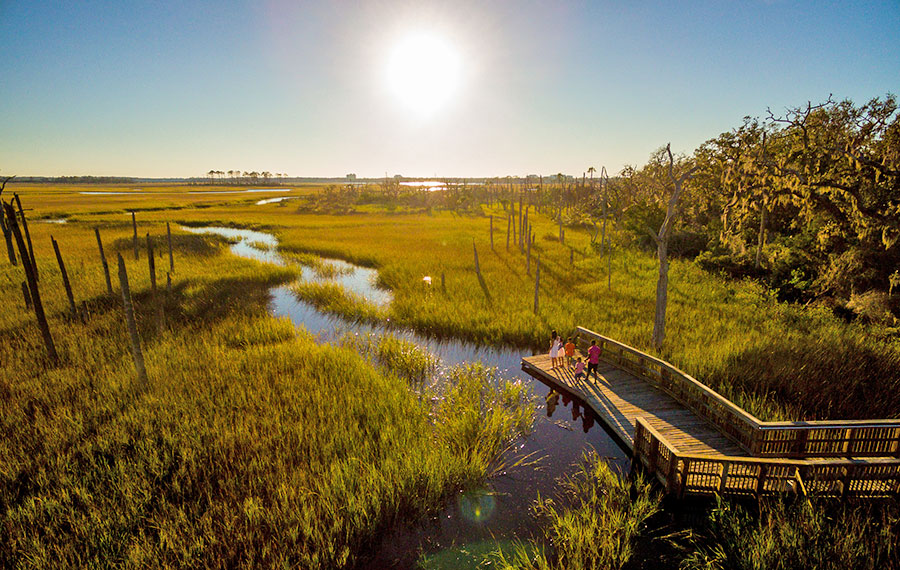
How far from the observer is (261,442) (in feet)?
27.2

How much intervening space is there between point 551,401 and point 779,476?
5.48 meters

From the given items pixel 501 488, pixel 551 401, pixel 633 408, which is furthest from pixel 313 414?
pixel 633 408

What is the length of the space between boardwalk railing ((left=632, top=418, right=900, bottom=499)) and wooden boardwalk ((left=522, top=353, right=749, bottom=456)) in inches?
38.1

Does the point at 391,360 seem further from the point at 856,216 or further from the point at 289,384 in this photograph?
the point at 856,216

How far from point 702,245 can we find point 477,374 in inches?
1043

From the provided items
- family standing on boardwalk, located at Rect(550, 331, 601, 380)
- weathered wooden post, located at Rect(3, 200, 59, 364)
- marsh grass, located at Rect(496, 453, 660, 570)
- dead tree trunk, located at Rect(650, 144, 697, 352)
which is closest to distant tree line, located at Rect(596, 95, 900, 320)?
dead tree trunk, located at Rect(650, 144, 697, 352)

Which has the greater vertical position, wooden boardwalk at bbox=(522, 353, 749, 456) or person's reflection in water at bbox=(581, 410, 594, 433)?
wooden boardwalk at bbox=(522, 353, 749, 456)

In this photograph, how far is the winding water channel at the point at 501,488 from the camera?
6.50 m

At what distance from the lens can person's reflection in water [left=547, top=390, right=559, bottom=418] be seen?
35.8 feet

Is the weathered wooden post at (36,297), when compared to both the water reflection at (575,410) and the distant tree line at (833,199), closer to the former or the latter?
the water reflection at (575,410)

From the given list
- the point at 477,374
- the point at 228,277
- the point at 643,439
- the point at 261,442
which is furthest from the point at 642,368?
the point at 228,277

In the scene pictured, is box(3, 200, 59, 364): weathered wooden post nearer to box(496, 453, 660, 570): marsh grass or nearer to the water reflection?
box(496, 453, 660, 570): marsh grass

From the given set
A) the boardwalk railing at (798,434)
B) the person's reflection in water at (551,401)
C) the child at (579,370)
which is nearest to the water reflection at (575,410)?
the person's reflection in water at (551,401)

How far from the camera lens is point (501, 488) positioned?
25.9ft
